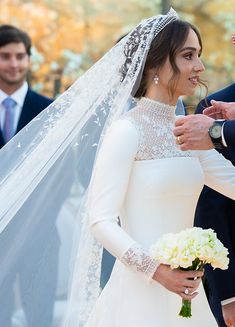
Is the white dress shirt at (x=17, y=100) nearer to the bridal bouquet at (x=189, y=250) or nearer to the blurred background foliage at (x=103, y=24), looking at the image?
the bridal bouquet at (x=189, y=250)

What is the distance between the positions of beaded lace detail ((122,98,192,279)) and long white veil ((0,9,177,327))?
0.16m

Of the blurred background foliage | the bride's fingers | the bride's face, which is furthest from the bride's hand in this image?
the blurred background foliage

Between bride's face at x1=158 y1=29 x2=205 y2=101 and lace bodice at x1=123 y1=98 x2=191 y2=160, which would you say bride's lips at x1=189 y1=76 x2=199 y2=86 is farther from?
lace bodice at x1=123 y1=98 x2=191 y2=160

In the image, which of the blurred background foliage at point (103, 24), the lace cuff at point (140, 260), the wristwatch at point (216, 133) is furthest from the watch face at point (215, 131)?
the blurred background foliage at point (103, 24)

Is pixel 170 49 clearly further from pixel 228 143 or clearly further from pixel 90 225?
pixel 90 225

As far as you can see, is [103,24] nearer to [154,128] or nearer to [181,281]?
[154,128]

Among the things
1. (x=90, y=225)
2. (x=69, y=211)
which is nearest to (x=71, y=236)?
(x=69, y=211)

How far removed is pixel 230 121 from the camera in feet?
13.6

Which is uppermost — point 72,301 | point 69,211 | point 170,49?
point 170,49

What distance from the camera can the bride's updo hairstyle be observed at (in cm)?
422

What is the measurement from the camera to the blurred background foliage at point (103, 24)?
56.9 ft

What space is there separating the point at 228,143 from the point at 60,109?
0.84 meters

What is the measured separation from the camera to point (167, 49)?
4234 mm

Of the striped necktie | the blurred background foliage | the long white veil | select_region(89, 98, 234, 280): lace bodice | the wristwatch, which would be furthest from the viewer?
the blurred background foliage
